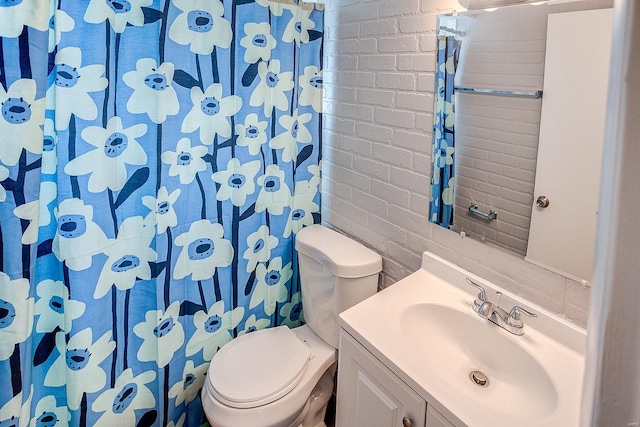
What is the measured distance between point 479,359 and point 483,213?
45cm

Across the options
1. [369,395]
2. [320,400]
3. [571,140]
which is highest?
[571,140]

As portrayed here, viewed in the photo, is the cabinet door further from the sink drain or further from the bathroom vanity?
the sink drain

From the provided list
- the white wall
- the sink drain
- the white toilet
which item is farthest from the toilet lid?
the white wall

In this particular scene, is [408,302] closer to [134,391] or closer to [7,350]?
[134,391]

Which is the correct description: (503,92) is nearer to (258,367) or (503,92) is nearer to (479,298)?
(479,298)

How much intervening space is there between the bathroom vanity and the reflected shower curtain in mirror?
211 mm

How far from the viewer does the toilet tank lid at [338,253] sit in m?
1.56

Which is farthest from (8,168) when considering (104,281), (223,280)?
(223,280)

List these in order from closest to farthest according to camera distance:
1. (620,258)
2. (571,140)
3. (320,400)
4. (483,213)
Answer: (620,258) → (571,140) → (483,213) → (320,400)

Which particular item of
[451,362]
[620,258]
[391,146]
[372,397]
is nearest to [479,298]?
[451,362]

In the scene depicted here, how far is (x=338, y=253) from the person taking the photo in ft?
5.34

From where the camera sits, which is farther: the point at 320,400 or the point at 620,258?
the point at 320,400

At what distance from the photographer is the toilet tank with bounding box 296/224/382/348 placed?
5.17 ft

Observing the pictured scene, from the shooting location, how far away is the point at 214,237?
1666mm
